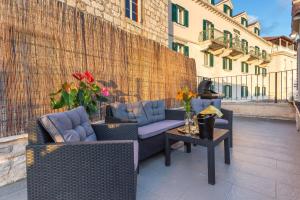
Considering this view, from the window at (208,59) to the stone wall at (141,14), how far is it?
519 cm

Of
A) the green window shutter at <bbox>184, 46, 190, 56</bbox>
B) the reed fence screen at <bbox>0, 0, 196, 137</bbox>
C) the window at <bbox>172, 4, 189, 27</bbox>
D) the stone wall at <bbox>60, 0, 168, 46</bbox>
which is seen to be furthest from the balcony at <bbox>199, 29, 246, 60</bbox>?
the reed fence screen at <bbox>0, 0, 196, 137</bbox>

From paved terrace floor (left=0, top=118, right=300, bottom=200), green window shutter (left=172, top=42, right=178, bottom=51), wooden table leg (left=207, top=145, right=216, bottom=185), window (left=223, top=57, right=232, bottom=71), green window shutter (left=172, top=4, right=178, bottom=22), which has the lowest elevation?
paved terrace floor (left=0, top=118, right=300, bottom=200)

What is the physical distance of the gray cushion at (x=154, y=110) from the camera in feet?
11.5

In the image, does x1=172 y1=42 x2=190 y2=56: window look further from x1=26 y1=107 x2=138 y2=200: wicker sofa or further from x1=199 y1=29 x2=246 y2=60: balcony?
x1=26 y1=107 x2=138 y2=200: wicker sofa

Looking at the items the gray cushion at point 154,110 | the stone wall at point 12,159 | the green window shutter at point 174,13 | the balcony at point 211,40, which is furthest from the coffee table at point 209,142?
the balcony at point 211,40

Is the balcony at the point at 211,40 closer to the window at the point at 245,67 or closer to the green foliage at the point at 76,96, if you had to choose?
the window at the point at 245,67

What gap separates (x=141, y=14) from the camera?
19.7 ft

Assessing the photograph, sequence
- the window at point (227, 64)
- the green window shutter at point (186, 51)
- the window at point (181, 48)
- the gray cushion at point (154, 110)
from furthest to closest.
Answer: the window at point (227, 64), the green window shutter at point (186, 51), the window at point (181, 48), the gray cushion at point (154, 110)

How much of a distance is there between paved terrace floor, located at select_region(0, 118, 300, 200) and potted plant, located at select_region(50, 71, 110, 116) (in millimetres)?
1030

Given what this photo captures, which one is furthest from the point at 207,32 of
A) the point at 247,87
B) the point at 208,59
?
the point at 247,87

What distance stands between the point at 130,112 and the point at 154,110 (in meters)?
0.61

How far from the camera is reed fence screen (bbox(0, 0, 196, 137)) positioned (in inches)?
88.0

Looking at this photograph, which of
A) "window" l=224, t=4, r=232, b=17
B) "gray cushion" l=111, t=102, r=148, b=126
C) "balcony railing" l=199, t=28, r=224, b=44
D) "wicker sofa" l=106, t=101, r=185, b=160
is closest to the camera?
"wicker sofa" l=106, t=101, r=185, b=160

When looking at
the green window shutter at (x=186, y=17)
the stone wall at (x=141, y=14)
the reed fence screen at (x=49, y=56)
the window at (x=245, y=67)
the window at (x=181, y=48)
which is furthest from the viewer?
the window at (x=245, y=67)
